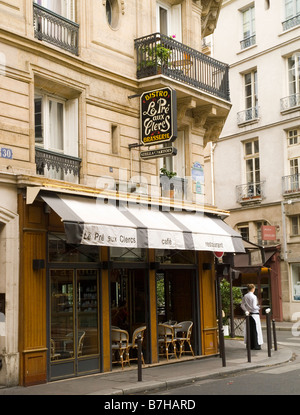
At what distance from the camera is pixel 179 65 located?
15133 millimetres

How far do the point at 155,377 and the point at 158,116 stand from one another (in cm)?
578

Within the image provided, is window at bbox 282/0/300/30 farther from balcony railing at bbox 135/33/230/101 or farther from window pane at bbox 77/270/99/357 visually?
window pane at bbox 77/270/99/357

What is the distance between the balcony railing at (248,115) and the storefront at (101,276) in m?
16.7

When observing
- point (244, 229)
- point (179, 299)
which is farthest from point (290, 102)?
point (179, 299)

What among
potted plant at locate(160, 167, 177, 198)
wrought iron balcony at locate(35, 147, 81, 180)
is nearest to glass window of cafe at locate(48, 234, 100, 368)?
wrought iron balcony at locate(35, 147, 81, 180)

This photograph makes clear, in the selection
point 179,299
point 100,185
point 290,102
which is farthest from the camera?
point 290,102

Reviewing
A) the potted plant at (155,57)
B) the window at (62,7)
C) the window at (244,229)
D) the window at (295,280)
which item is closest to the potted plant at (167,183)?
the potted plant at (155,57)

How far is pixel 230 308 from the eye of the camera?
1927 centimetres

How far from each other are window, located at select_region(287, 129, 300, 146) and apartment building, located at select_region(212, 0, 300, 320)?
0.05 meters

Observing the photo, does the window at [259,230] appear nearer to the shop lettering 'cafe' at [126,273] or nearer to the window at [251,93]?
the window at [251,93]

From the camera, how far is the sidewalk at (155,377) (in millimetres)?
10039

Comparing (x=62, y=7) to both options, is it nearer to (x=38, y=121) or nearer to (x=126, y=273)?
(x=38, y=121)

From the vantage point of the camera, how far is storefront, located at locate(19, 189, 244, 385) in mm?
10812

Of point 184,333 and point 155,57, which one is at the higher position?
point 155,57
